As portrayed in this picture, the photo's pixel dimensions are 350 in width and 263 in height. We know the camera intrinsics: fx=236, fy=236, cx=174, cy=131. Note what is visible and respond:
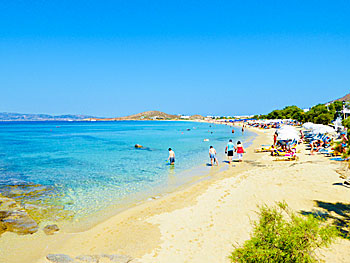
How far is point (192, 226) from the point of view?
271 inches

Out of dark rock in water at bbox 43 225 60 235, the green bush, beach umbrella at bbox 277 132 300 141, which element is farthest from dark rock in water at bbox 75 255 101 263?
beach umbrella at bbox 277 132 300 141

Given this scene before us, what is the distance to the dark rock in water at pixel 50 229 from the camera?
7152 millimetres

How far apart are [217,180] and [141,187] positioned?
3.95 m

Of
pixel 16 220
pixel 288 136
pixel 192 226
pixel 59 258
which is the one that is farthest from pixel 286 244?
pixel 288 136

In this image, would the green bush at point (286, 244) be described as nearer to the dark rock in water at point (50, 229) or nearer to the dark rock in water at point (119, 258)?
the dark rock in water at point (119, 258)

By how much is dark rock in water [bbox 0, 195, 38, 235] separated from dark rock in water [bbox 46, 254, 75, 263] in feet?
6.51

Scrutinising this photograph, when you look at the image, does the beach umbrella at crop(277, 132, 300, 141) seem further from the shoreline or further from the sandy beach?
the shoreline

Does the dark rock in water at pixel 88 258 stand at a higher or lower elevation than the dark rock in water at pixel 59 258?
higher

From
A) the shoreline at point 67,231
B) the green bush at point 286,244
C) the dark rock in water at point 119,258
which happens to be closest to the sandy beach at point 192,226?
the shoreline at point 67,231

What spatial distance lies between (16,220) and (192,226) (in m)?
5.91

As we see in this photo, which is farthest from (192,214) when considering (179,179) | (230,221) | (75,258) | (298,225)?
(179,179)

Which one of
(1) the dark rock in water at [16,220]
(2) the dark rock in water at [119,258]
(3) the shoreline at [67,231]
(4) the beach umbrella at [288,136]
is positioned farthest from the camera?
(4) the beach umbrella at [288,136]

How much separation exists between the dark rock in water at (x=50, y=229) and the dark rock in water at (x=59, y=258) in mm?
Answer: 1561

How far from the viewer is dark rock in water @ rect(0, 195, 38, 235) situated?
23.9ft
